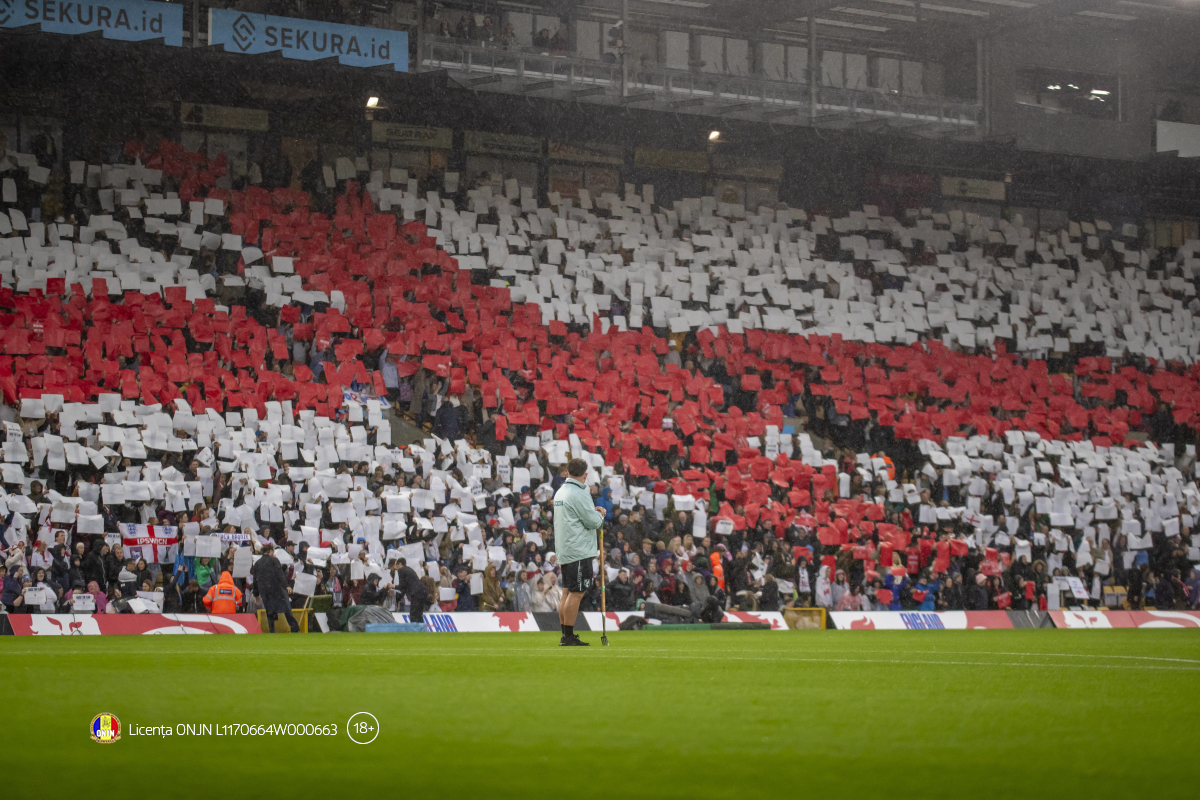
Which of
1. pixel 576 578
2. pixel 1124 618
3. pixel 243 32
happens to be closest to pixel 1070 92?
pixel 1124 618

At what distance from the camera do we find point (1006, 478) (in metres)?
25.8

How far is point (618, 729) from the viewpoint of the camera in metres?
4.86

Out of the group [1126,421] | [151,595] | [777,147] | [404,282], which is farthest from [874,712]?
[777,147]

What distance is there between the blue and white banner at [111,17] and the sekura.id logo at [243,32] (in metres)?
1.09

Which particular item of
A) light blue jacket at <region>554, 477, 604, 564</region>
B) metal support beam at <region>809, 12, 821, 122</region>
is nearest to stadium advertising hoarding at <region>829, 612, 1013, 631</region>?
light blue jacket at <region>554, 477, 604, 564</region>

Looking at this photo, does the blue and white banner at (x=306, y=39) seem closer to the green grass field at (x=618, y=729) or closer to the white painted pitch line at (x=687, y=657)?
the white painted pitch line at (x=687, y=657)

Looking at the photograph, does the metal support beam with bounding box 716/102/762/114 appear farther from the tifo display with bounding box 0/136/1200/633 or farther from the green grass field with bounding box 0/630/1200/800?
the green grass field with bounding box 0/630/1200/800

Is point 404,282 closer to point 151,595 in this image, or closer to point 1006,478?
point 151,595

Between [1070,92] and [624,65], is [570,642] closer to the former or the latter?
[624,65]

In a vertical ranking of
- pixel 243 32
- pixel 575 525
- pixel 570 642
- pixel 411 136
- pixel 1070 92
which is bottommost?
pixel 570 642

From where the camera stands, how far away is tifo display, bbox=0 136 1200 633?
20062 millimetres

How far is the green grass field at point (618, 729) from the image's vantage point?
3742mm

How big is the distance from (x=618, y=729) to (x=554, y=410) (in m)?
19.4

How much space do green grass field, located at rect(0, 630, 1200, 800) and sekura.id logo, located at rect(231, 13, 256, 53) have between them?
1819 centimetres
